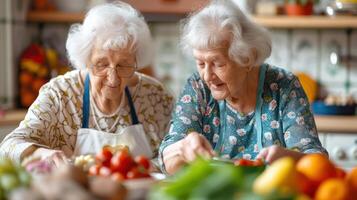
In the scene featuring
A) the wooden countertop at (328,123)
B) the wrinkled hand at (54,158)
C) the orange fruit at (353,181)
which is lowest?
the wooden countertop at (328,123)

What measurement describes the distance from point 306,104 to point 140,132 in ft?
2.11

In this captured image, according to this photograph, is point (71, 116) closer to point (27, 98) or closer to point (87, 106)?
point (87, 106)

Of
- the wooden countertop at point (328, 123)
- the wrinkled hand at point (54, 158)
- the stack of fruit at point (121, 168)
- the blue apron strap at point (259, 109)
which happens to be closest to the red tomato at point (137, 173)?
the stack of fruit at point (121, 168)

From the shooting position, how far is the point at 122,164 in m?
1.87

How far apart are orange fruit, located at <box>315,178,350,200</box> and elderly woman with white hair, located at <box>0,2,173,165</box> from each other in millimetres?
1353

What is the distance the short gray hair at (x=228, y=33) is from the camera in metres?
2.61

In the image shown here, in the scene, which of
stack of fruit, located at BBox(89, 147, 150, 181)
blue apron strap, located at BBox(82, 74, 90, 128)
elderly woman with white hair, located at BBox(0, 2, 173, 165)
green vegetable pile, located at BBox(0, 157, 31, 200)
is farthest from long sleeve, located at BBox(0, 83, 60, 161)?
green vegetable pile, located at BBox(0, 157, 31, 200)

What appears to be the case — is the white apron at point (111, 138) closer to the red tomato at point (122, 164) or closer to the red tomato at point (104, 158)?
the red tomato at point (104, 158)

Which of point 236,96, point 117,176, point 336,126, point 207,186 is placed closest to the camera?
point 207,186

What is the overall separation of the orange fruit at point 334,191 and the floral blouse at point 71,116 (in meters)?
1.33

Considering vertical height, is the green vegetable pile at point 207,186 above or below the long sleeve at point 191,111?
above

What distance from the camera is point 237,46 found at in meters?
2.61

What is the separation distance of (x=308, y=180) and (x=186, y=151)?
691 mm

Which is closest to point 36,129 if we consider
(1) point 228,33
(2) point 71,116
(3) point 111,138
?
(2) point 71,116
